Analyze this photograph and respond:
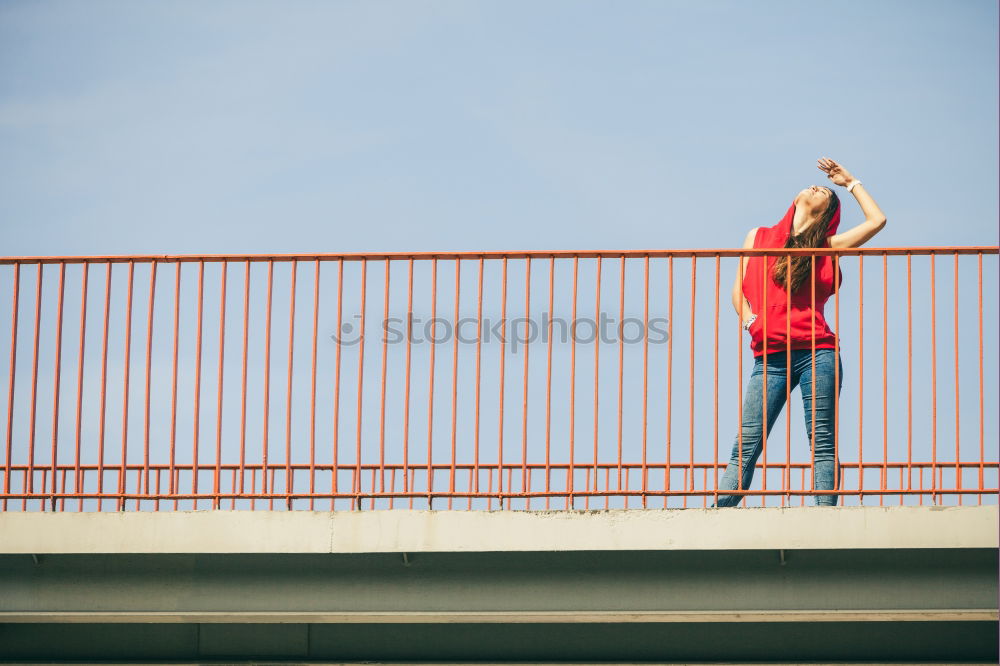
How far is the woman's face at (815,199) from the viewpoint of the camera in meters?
7.89

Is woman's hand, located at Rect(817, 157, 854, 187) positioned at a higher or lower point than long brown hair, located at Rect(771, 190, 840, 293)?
higher

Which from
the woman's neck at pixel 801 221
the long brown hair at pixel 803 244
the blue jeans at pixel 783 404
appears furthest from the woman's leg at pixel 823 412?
the woman's neck at pixel 801 221

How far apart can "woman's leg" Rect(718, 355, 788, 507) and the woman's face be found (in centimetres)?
90

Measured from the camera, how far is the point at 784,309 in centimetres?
764

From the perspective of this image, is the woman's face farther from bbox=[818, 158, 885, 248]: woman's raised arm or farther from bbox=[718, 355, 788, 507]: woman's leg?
bbox=[718, 355, 788, 507]: woman's leg

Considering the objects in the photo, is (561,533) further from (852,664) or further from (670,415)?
(852,664)

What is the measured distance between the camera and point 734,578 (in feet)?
23.1

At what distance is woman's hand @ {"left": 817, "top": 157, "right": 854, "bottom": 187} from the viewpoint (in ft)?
26.4

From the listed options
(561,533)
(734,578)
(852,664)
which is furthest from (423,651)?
(852,664)

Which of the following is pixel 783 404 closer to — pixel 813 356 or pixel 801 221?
pixel 813 356

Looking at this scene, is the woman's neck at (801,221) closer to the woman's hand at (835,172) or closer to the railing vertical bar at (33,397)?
the woman's hand at (835,172)

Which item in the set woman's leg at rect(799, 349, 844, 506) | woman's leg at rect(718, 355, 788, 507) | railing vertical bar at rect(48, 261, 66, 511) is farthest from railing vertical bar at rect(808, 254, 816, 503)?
railing vertical bar at rect(48, 261, 66, 511)

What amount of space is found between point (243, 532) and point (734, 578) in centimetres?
247

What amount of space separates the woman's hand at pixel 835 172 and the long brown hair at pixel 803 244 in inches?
5.3
